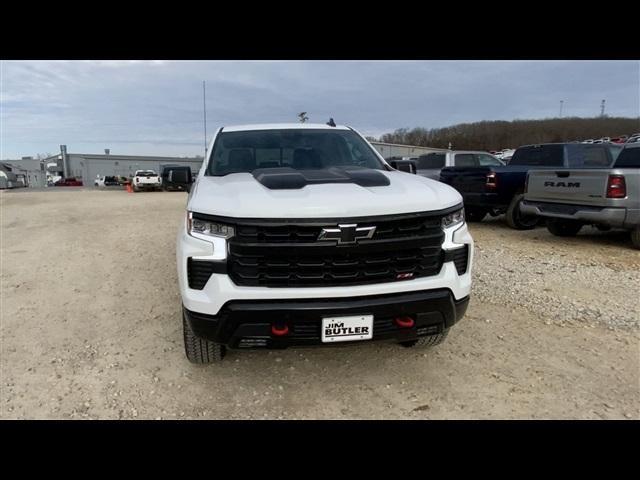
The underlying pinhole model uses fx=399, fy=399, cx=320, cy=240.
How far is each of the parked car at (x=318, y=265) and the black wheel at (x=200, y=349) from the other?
42 centimetres

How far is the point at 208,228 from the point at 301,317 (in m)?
0.78

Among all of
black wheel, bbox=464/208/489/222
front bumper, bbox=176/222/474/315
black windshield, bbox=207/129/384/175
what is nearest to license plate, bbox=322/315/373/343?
front bumper, bbox=176/222/474/315

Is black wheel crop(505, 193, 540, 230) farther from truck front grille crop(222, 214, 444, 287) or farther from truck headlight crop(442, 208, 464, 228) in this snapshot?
truck front grille crop(222, 214, 444, 287)

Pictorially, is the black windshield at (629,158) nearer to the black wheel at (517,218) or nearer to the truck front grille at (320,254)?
the black wheel at (517,218)

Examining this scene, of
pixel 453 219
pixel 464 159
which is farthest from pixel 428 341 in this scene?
pixel 464 159

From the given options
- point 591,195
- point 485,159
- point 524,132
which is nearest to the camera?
point 591,195

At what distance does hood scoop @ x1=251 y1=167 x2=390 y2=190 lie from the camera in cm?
265

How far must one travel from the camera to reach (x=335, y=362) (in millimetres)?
3164

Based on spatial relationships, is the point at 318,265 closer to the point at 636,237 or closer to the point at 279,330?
the point at 279,330

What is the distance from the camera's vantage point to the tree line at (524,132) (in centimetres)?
5547

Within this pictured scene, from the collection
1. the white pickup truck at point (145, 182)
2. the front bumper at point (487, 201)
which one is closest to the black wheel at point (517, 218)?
the front bumper at point (487, 201)

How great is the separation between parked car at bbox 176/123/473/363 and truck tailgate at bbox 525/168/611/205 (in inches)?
197

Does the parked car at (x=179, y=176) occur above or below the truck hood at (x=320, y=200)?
above

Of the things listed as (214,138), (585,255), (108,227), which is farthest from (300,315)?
(108,227)
